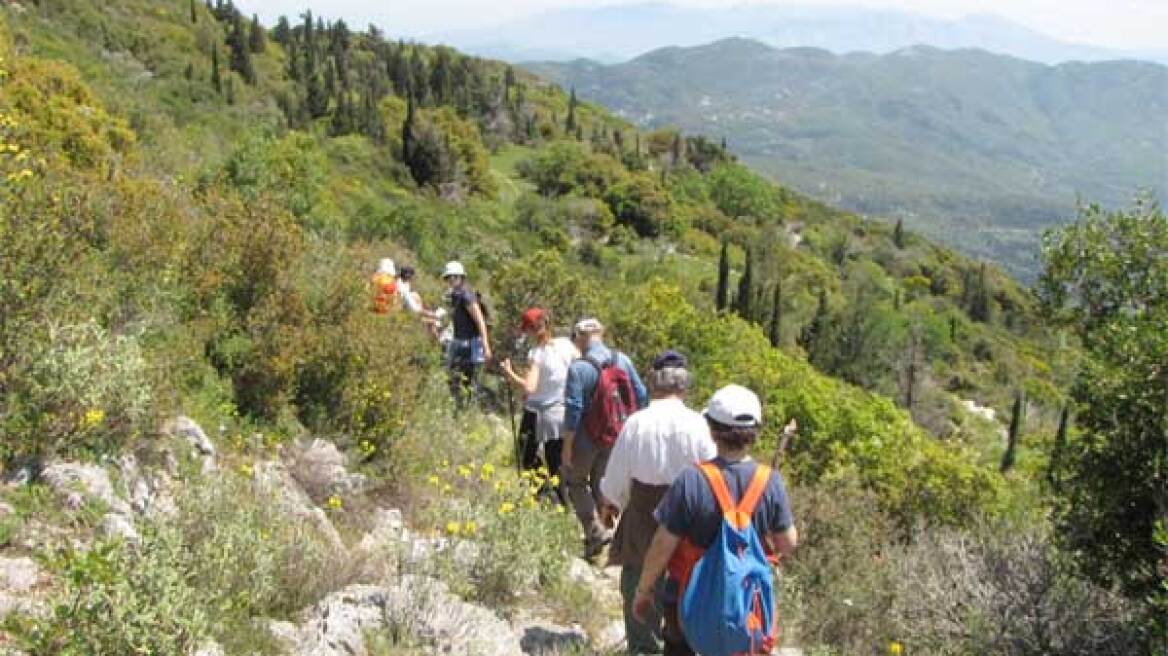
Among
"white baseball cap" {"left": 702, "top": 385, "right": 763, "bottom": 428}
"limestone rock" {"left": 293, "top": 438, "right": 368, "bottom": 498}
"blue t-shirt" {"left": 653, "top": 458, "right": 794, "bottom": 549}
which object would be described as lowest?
"limestone rock" {"left": 293, "top": 438, "right": 368, "bottom": 498}

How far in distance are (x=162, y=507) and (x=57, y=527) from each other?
0.53m

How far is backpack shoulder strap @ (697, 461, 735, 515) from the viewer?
12.7ft

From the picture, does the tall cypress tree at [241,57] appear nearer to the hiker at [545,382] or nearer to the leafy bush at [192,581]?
the hiker at [545,382]

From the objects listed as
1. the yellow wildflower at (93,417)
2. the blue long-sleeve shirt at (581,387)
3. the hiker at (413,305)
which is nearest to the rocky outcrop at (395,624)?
the yellow wildflower at (93,417)

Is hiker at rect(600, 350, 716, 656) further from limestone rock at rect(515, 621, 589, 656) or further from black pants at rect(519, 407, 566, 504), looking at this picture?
black pants at rect(519, 407, 566, 504)

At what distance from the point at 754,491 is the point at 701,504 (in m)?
0.24

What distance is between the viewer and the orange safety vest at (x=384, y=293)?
9039 mm

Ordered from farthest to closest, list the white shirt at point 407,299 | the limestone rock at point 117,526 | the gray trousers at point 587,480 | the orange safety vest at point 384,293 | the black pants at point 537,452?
the white shirt at point 407,299 < the orange safety vest at point 384,293 < the black pants at point 537,452 < the gray trousers at point 587,480 < the limestone rock at point 117,526

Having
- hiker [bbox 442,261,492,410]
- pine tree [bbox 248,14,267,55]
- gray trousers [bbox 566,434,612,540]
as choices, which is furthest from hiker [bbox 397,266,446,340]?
pine tree [bbox 248,14,267,55]

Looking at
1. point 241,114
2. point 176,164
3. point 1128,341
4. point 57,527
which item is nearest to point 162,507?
point 57,527

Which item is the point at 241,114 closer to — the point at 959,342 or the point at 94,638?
the point at 94,638

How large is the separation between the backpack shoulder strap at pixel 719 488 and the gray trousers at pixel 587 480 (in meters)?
2.26

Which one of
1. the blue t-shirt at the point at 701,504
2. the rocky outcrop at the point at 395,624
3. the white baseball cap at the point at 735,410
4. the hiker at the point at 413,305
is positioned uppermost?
the white baseball cap at the point at 735,410

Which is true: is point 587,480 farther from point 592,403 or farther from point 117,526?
point 117,526
